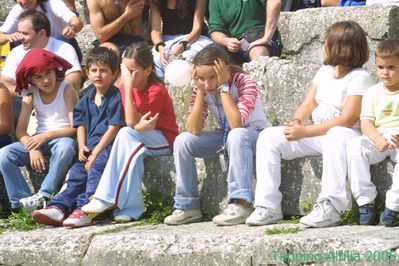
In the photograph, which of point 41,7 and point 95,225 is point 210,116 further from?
point 41,7

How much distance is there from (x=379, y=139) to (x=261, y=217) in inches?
35.2

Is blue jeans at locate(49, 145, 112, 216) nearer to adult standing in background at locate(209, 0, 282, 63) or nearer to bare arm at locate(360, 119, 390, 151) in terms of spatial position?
adult standing in background at locate(209, 0, 282, 63)

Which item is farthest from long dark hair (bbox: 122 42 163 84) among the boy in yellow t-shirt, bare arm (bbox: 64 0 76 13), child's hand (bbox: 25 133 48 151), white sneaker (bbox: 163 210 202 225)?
bare arm (bbox: 64 0 76 13)

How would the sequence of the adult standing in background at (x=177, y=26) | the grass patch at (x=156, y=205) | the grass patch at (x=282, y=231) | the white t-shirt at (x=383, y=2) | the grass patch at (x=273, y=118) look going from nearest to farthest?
the grass patch at (x=282, y=231) < the grass patch at (x=156, y=205) < the grass patch at (x=273, y=118) < the white t-shirt at (x=383, y=2) < the adult standing in background at (x=177, y=26)

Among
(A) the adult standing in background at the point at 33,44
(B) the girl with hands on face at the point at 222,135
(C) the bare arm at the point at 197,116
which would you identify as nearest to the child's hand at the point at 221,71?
(B) the girl with hands on face at the point at 222,135

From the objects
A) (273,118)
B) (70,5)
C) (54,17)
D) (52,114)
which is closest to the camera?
(273,118)

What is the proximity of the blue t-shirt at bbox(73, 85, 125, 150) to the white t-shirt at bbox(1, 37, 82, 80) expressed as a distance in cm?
110

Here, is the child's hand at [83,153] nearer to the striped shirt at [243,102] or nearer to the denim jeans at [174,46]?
the striped shirt at [243,102]

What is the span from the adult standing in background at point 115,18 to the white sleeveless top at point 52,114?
3.38 ft

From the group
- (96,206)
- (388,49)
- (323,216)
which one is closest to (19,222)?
(96,206)

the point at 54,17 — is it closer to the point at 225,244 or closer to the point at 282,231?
the point at 225,244

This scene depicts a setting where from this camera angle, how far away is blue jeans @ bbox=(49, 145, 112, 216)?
23.0 ft

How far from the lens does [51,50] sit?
8.62 m

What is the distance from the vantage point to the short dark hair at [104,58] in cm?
739
